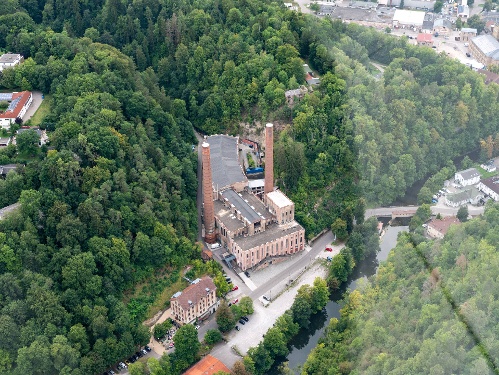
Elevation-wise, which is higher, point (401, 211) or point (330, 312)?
point (401, 211)

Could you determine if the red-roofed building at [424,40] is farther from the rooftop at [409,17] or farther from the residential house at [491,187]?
the residential house at [491,187]

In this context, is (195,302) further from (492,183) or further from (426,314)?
(492,183)

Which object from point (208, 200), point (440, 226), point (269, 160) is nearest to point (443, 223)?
point (440, 226)

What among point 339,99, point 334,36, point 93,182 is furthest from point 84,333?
point 334,36

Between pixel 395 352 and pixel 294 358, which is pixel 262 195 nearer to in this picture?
pixel 294 358

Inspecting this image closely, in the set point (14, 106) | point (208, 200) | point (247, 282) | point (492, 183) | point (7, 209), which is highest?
point (14, 106)
